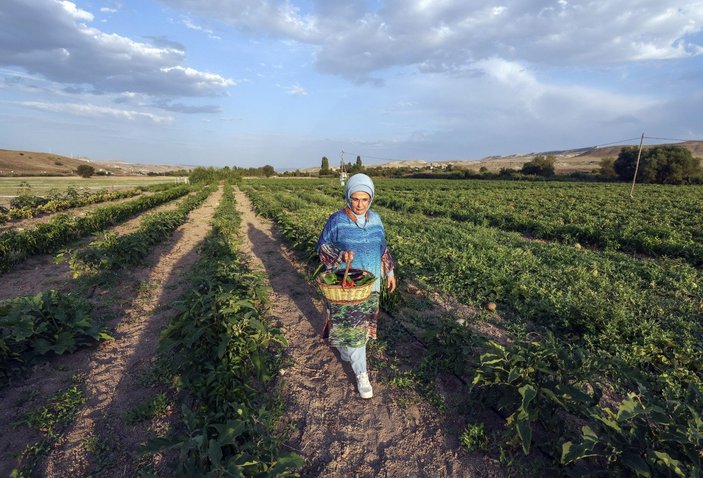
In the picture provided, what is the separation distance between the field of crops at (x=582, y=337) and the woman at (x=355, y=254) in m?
0.89

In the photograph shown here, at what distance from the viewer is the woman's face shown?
3024 millimetres

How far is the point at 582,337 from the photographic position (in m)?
4.17

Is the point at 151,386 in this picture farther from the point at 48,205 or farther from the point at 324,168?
the point at 324,168

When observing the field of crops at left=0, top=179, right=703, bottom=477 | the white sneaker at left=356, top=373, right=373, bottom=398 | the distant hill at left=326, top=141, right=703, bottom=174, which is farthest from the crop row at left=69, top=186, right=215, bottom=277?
the distant hill at left=326, top=141, right=703, bottom=174

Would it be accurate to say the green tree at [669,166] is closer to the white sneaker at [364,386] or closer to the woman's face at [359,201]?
the woman's face at [359,201]

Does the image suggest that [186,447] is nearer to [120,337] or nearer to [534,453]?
[534,453]

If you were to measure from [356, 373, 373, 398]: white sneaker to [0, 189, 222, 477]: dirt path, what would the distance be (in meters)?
1.59

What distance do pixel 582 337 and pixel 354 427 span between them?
3190 mm

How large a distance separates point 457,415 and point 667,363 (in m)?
2.49

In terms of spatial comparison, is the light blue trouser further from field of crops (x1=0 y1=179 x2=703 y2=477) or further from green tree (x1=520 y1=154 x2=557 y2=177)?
green tree (x1=520 y1=154 x2=557 y2=177)

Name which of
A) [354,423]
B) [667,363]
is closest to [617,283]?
[667,363]

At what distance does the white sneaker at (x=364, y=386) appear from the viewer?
10.1 feet

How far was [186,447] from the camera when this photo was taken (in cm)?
190

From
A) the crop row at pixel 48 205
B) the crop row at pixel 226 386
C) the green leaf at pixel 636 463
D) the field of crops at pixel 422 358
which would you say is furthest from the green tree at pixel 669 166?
the crop row at pixel 48 205
